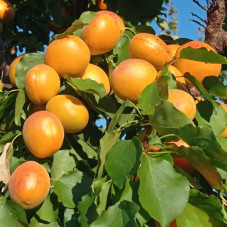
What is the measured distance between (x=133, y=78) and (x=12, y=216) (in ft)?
1.42

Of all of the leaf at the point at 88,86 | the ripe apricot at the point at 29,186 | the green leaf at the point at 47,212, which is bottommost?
the green leaf at the point at 47,212

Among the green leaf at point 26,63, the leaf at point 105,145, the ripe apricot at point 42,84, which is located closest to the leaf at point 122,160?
the leaf at point 105,145

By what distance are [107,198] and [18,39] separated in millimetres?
1348

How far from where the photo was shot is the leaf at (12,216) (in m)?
0.92

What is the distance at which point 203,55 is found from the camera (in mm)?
978

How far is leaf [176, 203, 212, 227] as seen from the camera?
2.78 feet

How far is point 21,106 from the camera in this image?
3.58 feet

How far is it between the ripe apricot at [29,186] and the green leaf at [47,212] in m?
0.03

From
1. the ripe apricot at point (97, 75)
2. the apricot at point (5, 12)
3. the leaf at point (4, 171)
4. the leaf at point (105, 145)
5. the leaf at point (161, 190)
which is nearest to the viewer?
the leaf at point (161, 190)

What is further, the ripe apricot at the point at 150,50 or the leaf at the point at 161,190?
the ripe apricot at the point at 150,50

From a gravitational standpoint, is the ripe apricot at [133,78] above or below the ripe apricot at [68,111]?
above

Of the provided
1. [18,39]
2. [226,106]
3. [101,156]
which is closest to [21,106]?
[101,156]

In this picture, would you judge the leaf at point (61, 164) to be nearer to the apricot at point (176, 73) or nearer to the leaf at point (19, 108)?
the leaf at point (19, 108)

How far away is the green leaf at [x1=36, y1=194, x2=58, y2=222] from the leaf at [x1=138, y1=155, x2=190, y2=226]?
0.89ft
